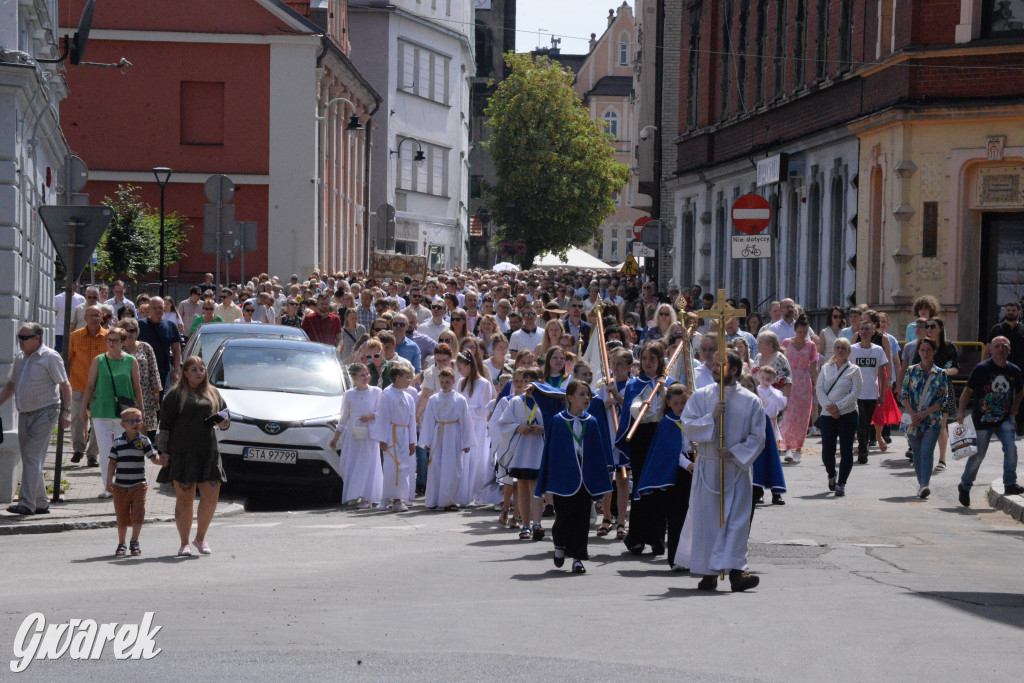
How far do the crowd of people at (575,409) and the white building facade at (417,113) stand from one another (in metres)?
43.8

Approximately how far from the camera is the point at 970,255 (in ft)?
89.9

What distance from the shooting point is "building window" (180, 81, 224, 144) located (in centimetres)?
4525

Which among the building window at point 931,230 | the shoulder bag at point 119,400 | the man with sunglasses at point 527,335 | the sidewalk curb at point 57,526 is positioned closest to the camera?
the sidewalk curb at point 57,526

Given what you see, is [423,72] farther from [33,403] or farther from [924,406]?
[33,403]

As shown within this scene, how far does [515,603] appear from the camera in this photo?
10.4 meters

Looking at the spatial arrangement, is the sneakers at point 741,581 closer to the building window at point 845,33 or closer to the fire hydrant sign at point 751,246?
the fire hydrant sign at point 751,246

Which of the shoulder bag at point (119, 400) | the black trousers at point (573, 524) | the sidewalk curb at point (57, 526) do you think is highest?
the shoulder bag at point (119, 400)

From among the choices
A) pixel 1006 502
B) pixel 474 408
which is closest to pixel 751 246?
pixel 1006 502

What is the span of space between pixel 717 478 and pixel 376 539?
3585 millimetres

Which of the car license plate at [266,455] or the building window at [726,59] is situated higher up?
A: the building window at [726,59]

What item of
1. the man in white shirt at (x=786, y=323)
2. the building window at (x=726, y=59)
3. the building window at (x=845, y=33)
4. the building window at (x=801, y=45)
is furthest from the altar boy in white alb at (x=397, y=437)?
the building window at (x=726, y=59)

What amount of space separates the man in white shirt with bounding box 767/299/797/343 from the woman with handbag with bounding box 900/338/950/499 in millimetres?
4261

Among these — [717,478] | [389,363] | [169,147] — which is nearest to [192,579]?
[717,478]

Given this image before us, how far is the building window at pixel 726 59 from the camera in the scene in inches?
1688
